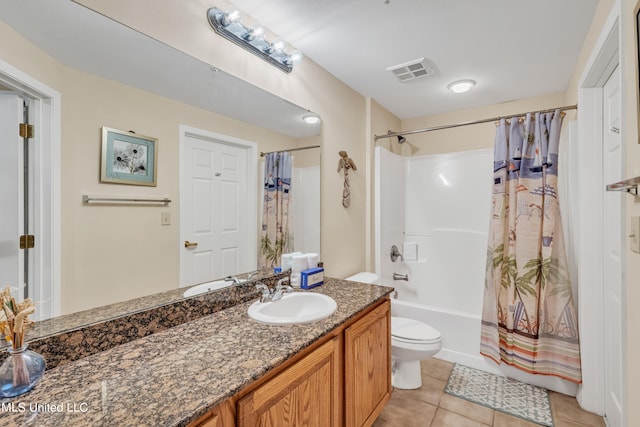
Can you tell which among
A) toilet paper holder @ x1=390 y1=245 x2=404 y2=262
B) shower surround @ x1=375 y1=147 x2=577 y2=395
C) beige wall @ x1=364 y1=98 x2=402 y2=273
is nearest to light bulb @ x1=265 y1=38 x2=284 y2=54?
beige wall @ x1=364 y1=98 x2=402 y2=273

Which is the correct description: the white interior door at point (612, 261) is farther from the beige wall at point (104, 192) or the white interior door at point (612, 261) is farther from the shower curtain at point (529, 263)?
the beige wall at point (104, 192)

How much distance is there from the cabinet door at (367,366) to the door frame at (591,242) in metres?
1.24

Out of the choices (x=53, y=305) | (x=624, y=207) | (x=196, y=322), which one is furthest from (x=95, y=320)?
(x=624, y=207)

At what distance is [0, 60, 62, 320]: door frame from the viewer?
3.05 feet

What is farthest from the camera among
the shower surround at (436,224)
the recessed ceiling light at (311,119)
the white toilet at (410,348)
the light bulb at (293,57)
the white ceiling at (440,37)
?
the shower surround at (436,224)

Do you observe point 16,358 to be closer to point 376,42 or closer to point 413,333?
point 413,333

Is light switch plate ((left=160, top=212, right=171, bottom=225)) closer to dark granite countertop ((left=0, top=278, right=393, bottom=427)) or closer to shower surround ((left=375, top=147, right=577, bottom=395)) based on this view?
dark granite countertop ((left=0, top=278, right=393, bottom=427))

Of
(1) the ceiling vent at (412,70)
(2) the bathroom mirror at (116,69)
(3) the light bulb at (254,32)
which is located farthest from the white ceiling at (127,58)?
(1) the ceiling vent at (412,70)

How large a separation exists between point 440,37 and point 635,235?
57.1 inches

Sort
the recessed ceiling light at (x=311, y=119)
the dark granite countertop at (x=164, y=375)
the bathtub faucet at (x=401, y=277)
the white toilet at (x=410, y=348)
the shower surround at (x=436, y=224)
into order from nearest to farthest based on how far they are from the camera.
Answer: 1. the dark granite countertop at (x=164, y=375)
2. the white toilet at (x=410, y=348)
3. the recessed ceiling light at (x=311, y=119)
4. the shower surround at (x=436, y=224)
5. the bathtub faucet at (x=401, y=277)

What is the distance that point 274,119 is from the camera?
1.82 m

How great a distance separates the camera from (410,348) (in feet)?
6.34

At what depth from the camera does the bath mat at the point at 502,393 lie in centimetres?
183

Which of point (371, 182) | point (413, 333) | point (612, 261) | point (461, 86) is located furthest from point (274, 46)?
point (612, 261)
